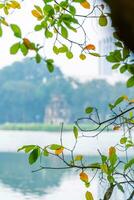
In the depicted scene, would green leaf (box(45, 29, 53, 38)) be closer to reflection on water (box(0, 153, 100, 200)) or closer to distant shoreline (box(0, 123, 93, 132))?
reflection on water (box(0, 153, 100, 200))

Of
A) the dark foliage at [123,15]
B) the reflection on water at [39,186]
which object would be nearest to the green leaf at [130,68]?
the dark foliage at [123,15]

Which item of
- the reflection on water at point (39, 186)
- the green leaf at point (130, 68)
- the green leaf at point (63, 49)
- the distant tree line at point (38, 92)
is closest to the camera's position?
the green leaf at point (130, 68)

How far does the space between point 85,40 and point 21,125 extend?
866 inches

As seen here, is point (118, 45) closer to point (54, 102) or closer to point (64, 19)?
point (64, 19)

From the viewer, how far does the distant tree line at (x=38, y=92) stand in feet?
78.5

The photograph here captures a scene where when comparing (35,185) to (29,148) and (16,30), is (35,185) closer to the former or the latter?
Answer: (29,148)

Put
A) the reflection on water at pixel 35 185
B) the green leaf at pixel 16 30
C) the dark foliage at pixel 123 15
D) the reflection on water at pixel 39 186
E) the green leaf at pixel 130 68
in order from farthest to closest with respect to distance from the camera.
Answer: the reflection on water at pixel 35 185
the reflection on water at pixel 39 186
the green leaf at pixel 130 68
the green leaf at pixel 16 30
the dark foliage at pixel 123 15

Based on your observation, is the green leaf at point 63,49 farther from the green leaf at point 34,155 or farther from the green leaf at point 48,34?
the green leaf at point 34,155

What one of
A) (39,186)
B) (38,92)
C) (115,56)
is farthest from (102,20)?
(38,92)

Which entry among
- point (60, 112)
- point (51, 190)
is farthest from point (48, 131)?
point (51, 190)

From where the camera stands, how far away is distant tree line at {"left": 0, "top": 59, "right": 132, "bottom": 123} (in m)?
23.9

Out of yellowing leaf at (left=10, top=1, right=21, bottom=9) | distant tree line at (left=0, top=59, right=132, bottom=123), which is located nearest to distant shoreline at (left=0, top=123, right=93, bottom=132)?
distant tree line at (left=0, top=59, right=132, bottom=123)

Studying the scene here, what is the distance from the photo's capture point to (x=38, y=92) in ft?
81.6

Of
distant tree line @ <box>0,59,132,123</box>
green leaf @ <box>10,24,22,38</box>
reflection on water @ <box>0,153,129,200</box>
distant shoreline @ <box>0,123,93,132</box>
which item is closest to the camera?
green leaf @ <box>10,24,22,38</box>
